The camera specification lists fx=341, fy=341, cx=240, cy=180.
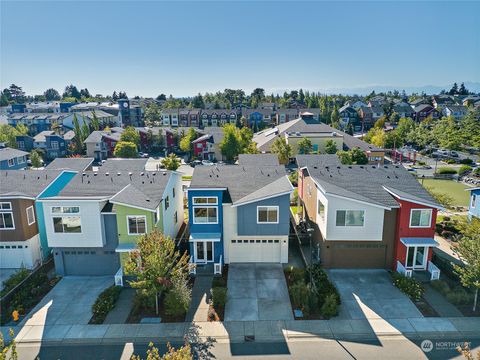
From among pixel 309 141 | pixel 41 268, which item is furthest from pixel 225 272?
pixel 309 141

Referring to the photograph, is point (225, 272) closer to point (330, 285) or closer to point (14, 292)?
point (330, 285)

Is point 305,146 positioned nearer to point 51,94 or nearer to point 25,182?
point 25,182

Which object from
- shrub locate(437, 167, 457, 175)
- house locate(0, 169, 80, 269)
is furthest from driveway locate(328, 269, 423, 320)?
shrub locate(437, 167, 457, 175)

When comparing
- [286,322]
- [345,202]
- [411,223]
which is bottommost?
[286,322]

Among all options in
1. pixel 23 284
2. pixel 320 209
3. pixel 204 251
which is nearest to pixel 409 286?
pixel 320 209

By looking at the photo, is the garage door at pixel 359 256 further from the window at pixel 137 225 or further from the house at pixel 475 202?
the house at pixel 475 202

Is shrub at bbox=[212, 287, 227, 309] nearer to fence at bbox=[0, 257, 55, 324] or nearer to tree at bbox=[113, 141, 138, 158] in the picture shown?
fence at bbox=[0, 257, 55, 324]
